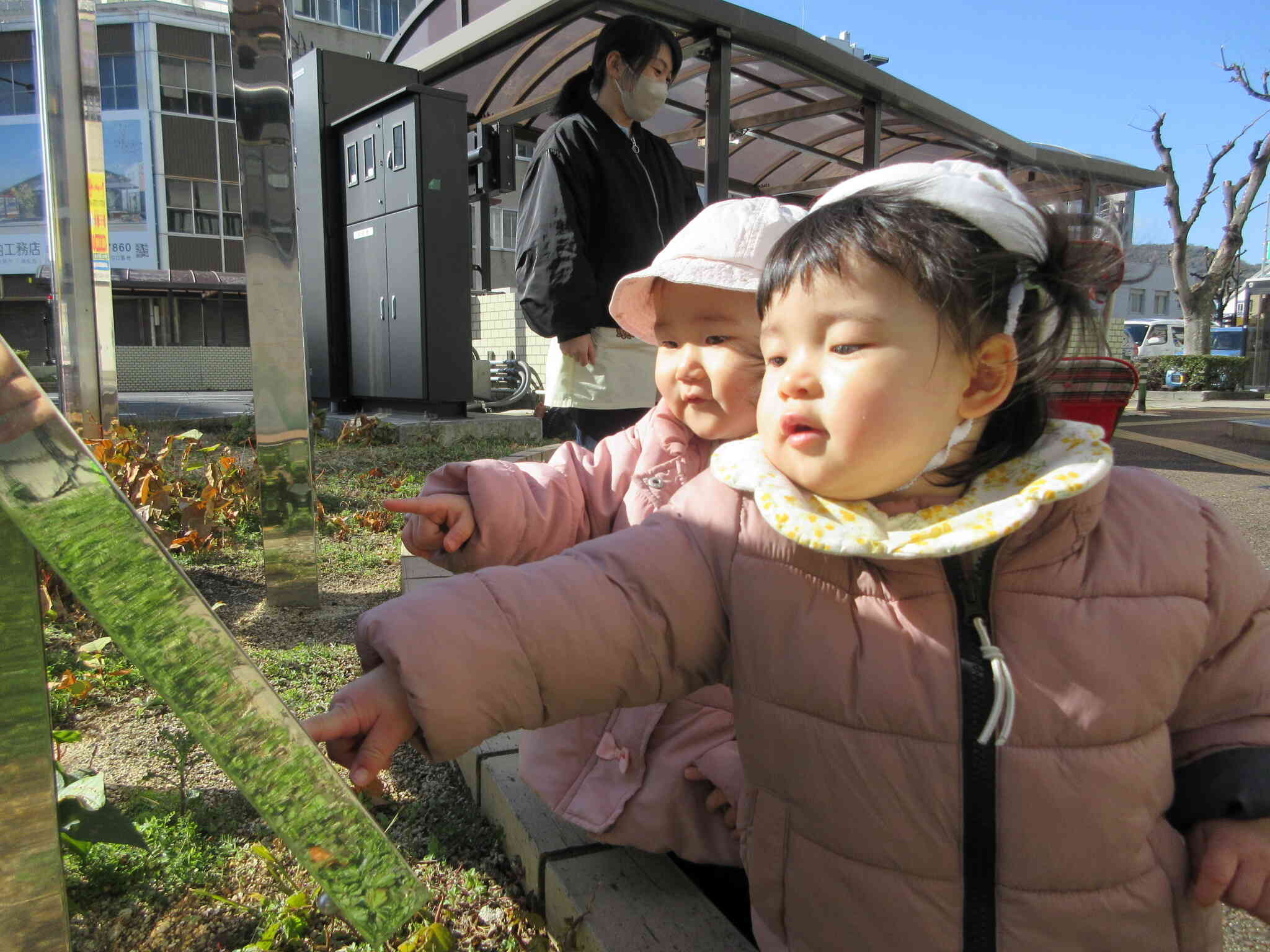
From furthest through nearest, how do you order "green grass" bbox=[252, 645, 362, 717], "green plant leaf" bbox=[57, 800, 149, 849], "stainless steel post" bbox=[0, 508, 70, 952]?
1. "green grass" bbox=[252, 645, 362, 717]
2. "green plant leaf" bbox=[57, 800, 149, 849]
3. "stainless steel post" bbox=[0, 508, 70, 952]

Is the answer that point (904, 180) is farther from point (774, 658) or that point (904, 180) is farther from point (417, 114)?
point (417, 114)

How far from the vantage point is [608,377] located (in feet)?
9.36

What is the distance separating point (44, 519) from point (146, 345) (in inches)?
1161

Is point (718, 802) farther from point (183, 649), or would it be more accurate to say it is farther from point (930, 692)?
point (183, 649)

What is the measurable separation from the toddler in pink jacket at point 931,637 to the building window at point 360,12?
119 feet

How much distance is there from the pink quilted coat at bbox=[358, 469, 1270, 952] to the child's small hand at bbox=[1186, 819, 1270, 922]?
3 centimetres

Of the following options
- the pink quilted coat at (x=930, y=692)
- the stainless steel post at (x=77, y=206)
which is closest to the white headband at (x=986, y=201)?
the pink quilted coat at (x=930, y=692)

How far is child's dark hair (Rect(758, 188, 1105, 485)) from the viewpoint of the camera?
Answer: 103 centimetres

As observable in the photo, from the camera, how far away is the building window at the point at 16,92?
28.9 m

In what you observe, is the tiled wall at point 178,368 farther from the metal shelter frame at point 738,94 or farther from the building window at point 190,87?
the metal shelter frame at point 738,94

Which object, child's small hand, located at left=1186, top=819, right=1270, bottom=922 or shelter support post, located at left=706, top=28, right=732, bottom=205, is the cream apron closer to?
child's small hand, located at left=1186, top=819, right=1270, bottom=922

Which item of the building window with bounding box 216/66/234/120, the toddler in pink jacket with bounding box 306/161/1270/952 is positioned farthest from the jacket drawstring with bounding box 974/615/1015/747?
the building window with bounding box 216/66/234/120

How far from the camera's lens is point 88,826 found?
4.23 feet

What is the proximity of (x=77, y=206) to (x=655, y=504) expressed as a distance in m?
3.83
